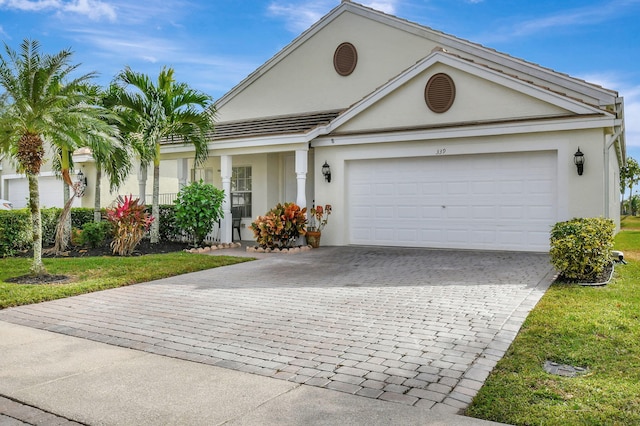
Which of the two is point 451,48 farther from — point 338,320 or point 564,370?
point 564,370

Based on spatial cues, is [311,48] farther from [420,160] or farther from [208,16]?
[420,160]

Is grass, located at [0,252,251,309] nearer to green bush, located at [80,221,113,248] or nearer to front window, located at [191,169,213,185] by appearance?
green bush, located at [80,221,113,248]

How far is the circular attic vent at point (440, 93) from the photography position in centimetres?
1270

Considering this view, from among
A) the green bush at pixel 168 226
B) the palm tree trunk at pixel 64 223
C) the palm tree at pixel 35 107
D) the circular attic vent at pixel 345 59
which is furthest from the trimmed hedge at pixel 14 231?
the circular attic vent at pixel 345 59

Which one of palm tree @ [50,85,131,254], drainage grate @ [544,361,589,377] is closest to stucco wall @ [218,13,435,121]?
palm tree @ [50,85,131,254]

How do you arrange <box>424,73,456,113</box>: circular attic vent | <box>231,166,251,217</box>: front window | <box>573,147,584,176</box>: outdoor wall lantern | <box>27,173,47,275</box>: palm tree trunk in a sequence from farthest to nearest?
<box>231,166,251,217</box>: front window → <box>424,73,456,113</box>: circular attic vent → <box>573,147,584,176</box>: outdoor wall lantern → <box>27,173,47,275</box>: palm tree trunk

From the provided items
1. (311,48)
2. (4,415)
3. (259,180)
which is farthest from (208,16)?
(4,415)

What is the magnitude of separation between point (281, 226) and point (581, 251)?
723cm

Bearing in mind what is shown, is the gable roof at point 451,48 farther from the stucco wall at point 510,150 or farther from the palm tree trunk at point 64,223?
the palm tree trunk at point 64,223

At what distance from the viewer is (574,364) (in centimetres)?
460

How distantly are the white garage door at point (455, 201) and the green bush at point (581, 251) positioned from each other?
Result: 3043 millimetres

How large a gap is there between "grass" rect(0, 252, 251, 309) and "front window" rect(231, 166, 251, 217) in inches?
168

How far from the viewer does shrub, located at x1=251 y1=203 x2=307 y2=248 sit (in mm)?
13438

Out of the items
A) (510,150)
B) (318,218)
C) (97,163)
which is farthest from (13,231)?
(510,150)
